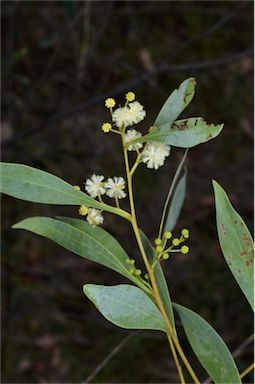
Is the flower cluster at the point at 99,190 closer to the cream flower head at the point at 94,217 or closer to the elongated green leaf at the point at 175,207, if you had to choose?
the cream flower head at the point at 94,217

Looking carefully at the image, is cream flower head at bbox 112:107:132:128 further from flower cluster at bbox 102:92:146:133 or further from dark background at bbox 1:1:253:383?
dark background at bbox 1:1:253:383

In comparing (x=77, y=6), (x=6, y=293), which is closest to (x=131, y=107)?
(x=77, y=6)

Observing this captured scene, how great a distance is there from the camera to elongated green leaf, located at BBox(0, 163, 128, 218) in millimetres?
653

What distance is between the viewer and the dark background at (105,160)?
74.4 inches

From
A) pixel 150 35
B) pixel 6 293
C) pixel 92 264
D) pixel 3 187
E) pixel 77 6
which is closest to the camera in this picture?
pixel 3 187

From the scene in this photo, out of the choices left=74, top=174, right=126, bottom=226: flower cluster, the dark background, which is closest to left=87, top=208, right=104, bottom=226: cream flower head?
left=74, top=174, right=126, bottom=226: flower cluster

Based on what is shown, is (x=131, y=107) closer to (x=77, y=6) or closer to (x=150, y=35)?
(x=77, y=6)

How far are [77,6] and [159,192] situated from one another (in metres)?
0.63

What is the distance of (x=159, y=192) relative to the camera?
2049 mm

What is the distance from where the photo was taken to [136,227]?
64 cm

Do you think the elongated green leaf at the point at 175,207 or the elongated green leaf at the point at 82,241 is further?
the elongated green leaf at the point at 175,207

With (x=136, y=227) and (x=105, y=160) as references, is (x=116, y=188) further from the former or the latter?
(x=105, y=160)

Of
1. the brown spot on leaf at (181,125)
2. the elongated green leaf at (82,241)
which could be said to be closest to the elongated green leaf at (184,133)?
the brown spot on leaf at (181,125)

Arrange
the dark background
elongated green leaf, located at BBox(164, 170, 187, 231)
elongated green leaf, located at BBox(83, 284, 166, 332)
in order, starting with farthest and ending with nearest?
the dark background → elongated green leaf, located at BBox(164, 170, 187, 231) → elongated green leaf, located at BBox(83, 284, 166, 332)
